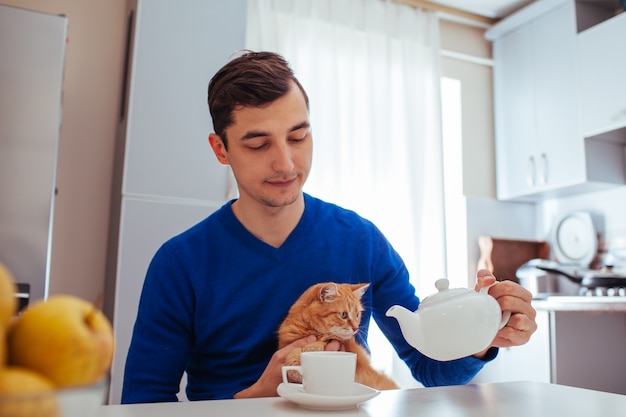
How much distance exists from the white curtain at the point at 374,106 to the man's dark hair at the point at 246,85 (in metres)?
1.76

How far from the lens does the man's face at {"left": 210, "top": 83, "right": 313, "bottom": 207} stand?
4.04 ft

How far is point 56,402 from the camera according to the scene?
1.14 ft

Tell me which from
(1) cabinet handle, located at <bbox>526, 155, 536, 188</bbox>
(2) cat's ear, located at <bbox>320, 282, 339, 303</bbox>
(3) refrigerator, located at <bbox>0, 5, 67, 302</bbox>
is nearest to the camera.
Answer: (2) cat's ear, located at <bbox>320, 282, 339, 303</bbox>

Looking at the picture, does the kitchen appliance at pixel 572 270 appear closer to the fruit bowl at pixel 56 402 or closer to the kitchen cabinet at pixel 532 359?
the kitchen cabinet at pixel 532 359

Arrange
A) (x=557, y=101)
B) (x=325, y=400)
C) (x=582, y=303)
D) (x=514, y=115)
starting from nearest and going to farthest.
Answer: (x=325, y=400), (x=582, y=303), (x=557, y=101), (x=514, y=115)

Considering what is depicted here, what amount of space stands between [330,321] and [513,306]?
0.38 m

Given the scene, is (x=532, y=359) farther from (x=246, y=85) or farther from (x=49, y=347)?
(x=49, y=347)

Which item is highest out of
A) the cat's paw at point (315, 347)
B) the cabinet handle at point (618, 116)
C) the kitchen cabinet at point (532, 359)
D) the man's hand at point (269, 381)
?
the cabinet handle at point (618, 116)

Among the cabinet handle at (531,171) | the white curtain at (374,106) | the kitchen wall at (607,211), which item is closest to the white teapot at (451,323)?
the white curtain at (374,106)

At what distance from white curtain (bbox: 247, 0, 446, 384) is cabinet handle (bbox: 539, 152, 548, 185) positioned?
1.81 ft

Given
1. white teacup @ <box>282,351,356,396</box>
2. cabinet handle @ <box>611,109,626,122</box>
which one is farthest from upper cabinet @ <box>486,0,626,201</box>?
white teacup @ <box>282,351,356,396</box>

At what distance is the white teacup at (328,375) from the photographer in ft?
2.50

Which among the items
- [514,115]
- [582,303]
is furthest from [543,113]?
[582,303]

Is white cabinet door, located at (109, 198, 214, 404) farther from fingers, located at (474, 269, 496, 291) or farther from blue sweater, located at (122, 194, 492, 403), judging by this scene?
fingers, located at (474, 269, 496, 291)
